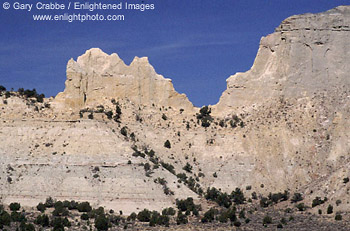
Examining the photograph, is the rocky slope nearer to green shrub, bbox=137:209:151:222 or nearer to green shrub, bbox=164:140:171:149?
green shrub, bbox=164:140:171:149

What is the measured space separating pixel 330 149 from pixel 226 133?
12070 mm

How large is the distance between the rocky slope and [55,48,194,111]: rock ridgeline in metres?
0.12

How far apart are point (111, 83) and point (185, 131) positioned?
1018cm

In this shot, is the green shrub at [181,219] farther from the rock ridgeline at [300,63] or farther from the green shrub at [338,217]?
the rock ridgeline at [300,63]

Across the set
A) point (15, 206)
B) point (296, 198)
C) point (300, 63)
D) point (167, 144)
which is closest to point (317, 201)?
point (296, 198)

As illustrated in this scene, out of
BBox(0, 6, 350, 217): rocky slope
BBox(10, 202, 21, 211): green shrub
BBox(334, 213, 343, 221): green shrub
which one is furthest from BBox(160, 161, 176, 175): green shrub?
BBox(334, 213, 343, 221): green shrub

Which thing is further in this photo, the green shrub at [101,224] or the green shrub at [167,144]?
the green shrub at [167,144]

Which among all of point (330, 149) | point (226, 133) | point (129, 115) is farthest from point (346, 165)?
point (129, 115)

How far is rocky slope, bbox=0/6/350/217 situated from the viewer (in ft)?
302

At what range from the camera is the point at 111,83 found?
351 ft

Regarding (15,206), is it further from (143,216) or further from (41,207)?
(143,216)

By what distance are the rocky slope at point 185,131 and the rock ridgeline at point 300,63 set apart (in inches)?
4.6

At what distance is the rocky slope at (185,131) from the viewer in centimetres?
9219

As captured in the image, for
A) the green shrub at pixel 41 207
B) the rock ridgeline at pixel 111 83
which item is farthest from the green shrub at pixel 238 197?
the green shrub at pixel 41 207
